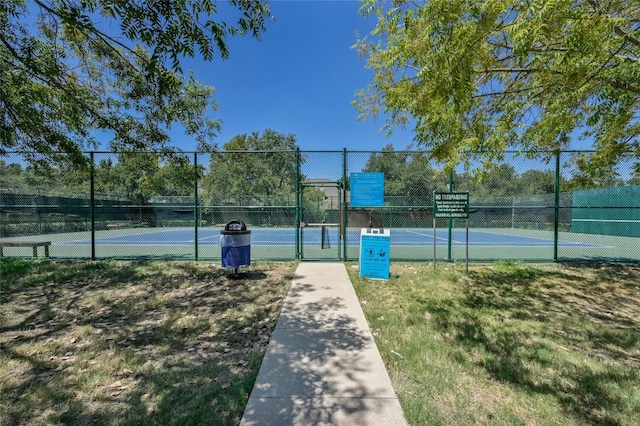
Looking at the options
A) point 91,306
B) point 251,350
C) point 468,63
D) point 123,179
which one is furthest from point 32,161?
point 123,179

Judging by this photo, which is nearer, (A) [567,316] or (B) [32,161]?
(A) [567,316]

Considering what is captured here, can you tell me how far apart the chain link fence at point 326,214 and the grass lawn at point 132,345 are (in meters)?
2.81

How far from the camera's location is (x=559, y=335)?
3.99 meters

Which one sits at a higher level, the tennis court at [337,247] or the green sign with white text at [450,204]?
the green sign with white text at [450,204]

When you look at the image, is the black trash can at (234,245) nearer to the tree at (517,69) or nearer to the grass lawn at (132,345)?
the grass lawn at (132,345)

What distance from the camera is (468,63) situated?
389cm

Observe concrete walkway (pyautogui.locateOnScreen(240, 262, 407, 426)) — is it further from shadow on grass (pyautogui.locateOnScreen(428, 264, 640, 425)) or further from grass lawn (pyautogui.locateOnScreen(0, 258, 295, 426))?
shadow on grass (pyautogui.locateOnScreen(428, 264, 640, 425))

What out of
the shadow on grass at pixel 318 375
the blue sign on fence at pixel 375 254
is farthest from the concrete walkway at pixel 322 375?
the blue sign on fence at pixel 375 254

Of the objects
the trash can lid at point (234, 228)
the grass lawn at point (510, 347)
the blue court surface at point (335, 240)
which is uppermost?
the trash can lid at point (234, 228)

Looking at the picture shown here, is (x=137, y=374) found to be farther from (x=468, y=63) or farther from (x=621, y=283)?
(x=621, y=283)

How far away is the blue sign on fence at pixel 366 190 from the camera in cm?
784

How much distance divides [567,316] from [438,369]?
316cm

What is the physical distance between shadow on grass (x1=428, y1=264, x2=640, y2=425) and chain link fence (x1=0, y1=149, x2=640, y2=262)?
8.05ft

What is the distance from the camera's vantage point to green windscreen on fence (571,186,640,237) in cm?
1587
